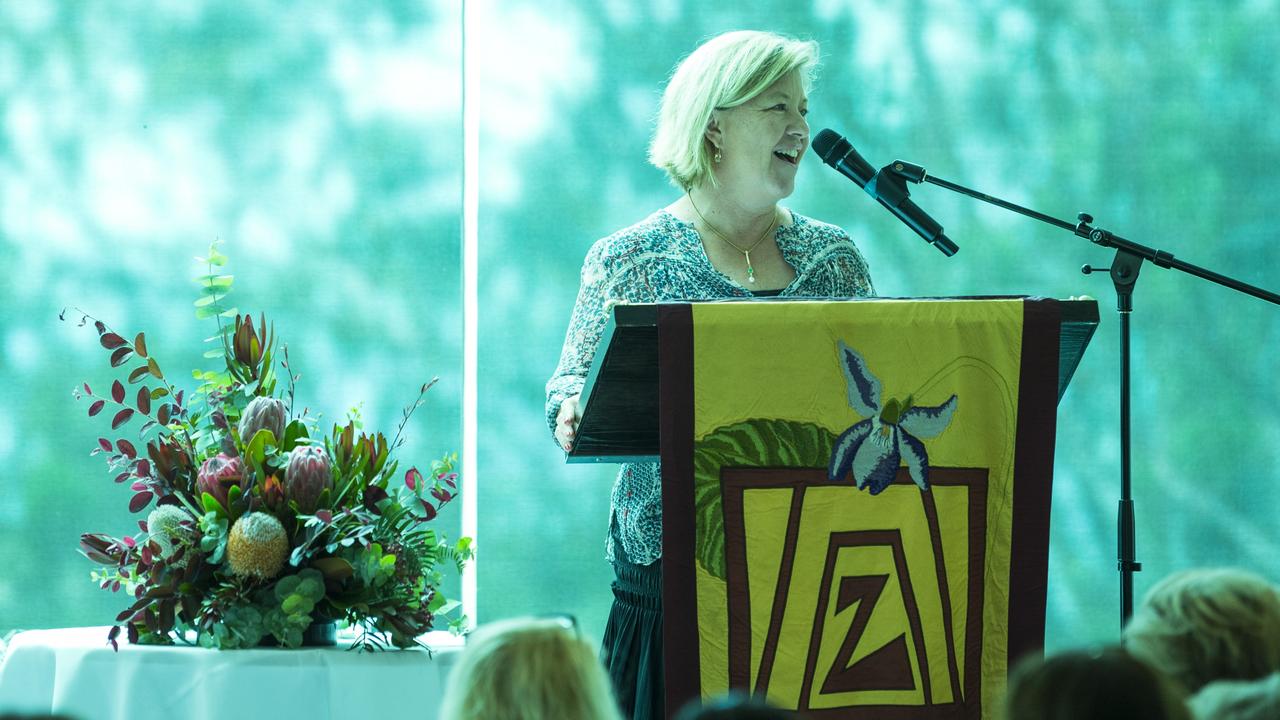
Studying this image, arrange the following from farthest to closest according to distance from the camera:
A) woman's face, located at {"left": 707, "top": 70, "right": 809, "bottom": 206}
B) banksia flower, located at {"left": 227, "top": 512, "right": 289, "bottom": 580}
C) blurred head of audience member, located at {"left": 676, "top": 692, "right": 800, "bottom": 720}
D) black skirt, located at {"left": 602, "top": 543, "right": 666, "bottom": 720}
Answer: woman's face, located at {"left": 707, "top": 70, "right": 809, "bottom": 206}, black skirt, located at {"left": 602, "top": 543, "right": 666, "bottom": 720}, banksia flower, located at {"left": 227, "top": 512, "right": 289, "bottom": 580}, blurred head of audience member, located at {"left": 676, "top": 692, "right": 800, "bottom": 720}

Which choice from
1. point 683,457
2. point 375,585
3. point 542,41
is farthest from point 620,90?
point 683,457

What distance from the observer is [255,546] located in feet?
7.02

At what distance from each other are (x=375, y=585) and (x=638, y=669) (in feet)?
1.54

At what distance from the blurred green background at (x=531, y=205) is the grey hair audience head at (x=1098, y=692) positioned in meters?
2.47

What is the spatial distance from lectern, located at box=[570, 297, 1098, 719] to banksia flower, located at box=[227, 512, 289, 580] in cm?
73

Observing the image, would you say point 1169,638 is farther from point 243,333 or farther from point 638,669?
point 243,333

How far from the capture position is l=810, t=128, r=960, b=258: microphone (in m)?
2.32

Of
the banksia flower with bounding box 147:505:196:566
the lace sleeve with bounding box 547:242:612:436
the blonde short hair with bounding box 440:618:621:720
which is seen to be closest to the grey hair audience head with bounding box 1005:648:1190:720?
the blonde short hair with bounding box 440:618:621:720

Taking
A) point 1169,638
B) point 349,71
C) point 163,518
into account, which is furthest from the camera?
point 349,71

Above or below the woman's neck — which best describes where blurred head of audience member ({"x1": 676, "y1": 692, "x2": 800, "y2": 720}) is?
below

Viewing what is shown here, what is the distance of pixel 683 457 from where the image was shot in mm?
1736

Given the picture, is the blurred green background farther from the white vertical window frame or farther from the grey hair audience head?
the grey hair audience head

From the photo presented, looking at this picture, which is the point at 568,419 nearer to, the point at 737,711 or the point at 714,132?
the point at 714,132

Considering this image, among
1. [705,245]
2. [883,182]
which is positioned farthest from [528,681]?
[883,182]
